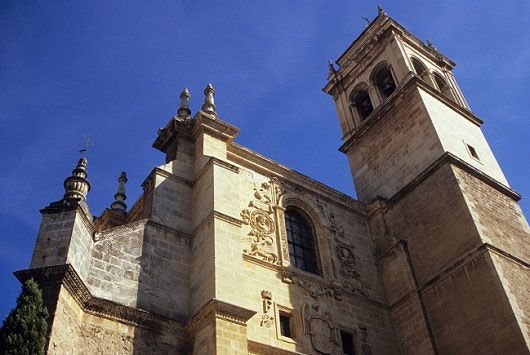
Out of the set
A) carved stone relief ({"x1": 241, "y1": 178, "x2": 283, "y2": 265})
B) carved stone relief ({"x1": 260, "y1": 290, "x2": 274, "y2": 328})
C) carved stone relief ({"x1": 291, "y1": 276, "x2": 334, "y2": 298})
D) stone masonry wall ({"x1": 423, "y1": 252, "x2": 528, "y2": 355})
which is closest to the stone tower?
stone masonry wall ({"x1": 423, "y1": 252, "x2": 528, "y2": 355})

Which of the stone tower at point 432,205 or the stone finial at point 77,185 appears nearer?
the stone finial at point 77,185

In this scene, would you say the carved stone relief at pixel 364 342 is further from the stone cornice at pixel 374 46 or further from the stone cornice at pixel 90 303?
the stone cornice at pixel 374 46

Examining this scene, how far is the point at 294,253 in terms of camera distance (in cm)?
1512

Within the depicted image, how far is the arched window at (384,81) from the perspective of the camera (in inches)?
872

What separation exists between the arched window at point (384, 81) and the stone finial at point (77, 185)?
1332cm

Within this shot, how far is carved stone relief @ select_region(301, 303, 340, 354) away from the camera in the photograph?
13076 millimetres

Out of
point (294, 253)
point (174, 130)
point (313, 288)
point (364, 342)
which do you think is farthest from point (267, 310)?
point (174, 130)

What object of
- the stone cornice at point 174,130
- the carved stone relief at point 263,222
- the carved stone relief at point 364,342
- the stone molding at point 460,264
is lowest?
the carved stone relief at point 364,342

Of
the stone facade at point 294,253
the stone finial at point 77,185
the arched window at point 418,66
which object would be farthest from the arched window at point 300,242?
the arched window at point 418,66

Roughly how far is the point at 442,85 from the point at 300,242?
10.9 metres

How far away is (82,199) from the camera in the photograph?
11.6 metres

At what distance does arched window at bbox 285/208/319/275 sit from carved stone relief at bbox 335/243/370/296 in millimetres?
712

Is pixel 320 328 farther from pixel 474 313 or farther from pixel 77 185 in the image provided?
pixel 77 185

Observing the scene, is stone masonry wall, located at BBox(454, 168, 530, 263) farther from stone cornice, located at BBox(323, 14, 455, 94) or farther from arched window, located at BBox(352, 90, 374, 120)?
stone cornice, located at BBox(323, 14, 455, 94)
